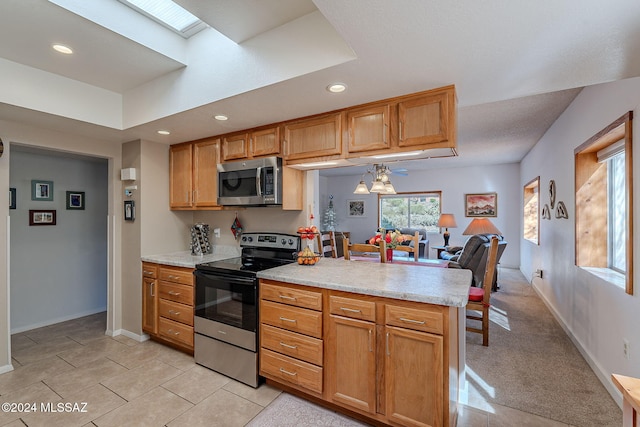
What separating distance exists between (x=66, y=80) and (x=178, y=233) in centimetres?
182

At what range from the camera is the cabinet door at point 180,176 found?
3342 mm

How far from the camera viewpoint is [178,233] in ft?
11.9

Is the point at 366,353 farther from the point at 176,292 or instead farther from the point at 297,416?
the point at 176,292

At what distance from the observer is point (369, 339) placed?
5.97ft

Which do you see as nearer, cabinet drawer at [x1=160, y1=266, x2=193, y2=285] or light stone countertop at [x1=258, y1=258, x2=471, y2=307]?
light stone countertop at [x1=258, y1=258, x2=471, y2=307]

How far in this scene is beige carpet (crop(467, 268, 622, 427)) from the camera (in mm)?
2029

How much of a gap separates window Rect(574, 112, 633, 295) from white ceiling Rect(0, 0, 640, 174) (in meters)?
0.71

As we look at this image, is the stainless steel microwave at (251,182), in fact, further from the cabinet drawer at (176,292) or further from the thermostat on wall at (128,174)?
the thermostat on wall at (128,174)

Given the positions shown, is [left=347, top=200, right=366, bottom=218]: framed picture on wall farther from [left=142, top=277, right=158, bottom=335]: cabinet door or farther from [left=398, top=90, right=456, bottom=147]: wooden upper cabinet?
[left=398, top=90, right=456, bottom=147]: wooden upper cabinet

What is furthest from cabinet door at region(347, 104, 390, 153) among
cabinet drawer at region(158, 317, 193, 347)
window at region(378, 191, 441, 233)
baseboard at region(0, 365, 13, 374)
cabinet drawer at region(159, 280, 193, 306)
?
window at region(378, 191, 441, 233)

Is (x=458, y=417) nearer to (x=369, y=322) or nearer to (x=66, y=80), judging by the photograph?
(x=369, y=322)

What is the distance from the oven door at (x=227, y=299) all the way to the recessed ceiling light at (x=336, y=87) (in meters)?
1.49

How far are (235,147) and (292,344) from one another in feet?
6.36

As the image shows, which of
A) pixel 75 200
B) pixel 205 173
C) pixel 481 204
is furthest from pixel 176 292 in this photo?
pixel 481 204
